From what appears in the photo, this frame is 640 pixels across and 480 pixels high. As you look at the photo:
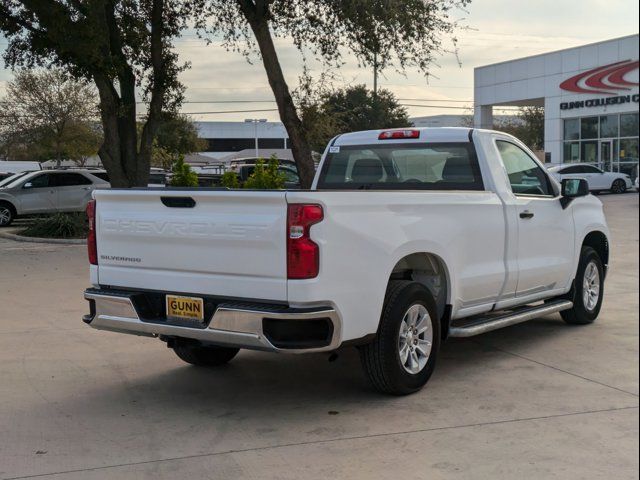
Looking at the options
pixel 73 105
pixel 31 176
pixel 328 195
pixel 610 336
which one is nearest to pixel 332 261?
pixel 328 195

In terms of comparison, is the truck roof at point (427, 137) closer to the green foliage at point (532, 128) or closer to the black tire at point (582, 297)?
the black tire at point (582, 297)

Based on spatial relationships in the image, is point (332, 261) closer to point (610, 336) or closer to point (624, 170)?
point (610, 336)

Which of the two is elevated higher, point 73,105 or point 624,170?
point 73,105

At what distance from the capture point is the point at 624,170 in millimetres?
38094

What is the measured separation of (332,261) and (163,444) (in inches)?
60.9

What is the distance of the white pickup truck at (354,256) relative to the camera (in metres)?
5.08

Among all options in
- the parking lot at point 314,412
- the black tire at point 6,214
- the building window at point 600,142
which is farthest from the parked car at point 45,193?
the building window at point 600,142

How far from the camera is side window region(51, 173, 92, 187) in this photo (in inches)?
928

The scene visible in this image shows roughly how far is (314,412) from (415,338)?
96cm

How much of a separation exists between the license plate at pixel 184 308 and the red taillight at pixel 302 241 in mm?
812

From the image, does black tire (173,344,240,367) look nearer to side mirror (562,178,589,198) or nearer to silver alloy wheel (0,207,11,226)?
side mirror (562,178,589,198)

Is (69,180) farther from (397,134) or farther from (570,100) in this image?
(570,100)

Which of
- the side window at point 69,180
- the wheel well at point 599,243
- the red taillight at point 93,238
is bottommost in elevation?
the wheel well at point 599,243

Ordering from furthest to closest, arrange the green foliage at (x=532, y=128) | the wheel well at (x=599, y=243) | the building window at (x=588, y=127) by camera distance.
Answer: the green foliage at (x=532, y=128), the building window at (x=588, y=127), the wheel well at (x=599, y=243)
